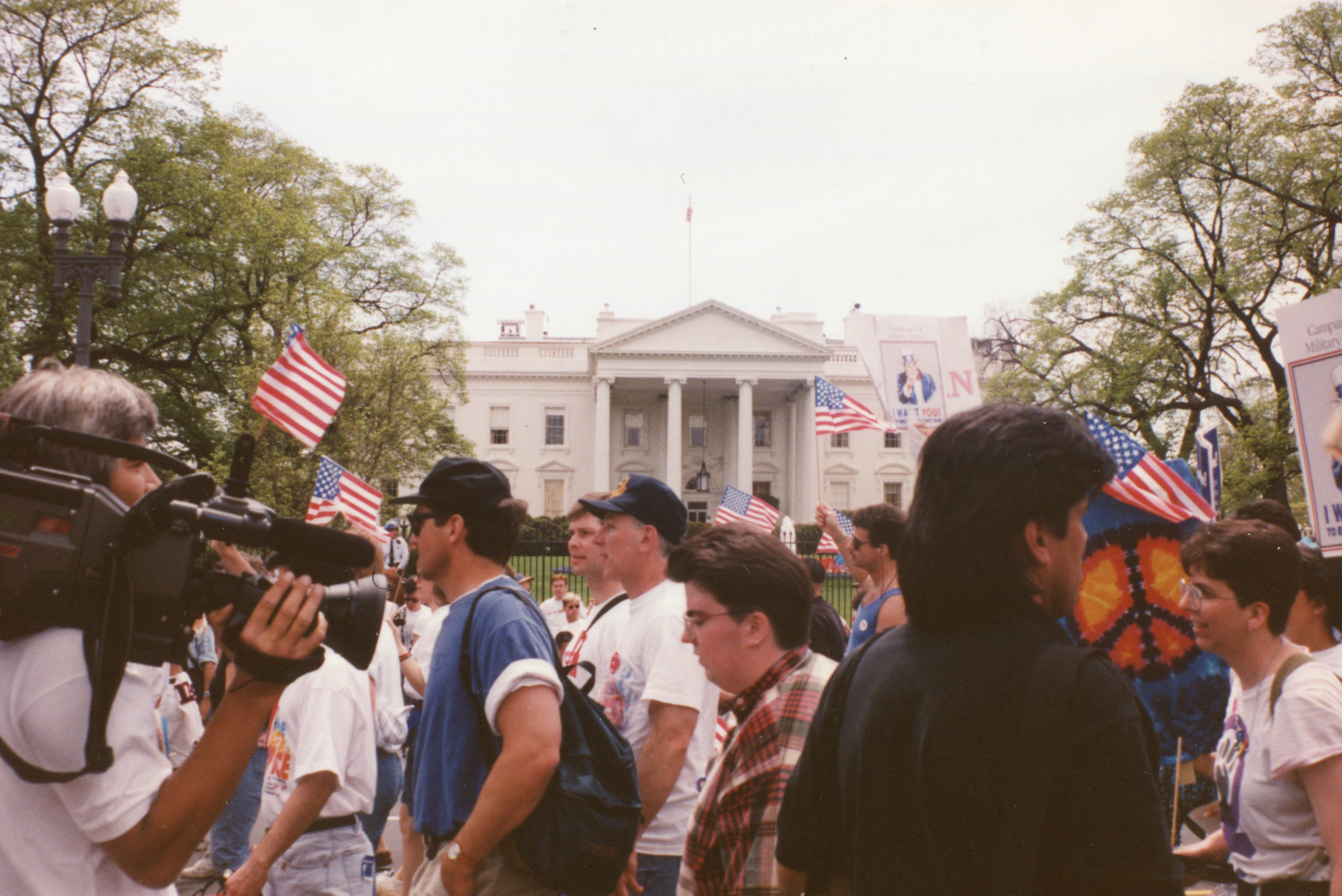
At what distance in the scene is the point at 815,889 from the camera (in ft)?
6.35

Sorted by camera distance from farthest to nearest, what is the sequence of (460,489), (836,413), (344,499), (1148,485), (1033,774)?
(344,499), (836,413), (1148,485), (460,489), (1033,774)

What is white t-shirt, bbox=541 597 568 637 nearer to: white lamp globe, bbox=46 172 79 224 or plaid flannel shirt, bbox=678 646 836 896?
white lamp globe, bbox=46 172 79 224

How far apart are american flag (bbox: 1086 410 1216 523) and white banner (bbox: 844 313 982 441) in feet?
3.69

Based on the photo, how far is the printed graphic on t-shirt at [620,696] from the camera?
11.5ft

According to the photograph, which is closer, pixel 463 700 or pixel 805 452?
pixel 463 700

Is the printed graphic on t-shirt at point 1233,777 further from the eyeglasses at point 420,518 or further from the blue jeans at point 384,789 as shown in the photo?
the blue jeans at point 384,789

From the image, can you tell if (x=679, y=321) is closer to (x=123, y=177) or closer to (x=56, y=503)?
(x=123, y=177)

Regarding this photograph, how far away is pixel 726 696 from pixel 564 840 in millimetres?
2114

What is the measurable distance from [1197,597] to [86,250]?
1186cm

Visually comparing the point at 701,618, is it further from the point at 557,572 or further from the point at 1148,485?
the point at 557,572

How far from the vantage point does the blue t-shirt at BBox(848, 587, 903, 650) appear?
16.6 ft

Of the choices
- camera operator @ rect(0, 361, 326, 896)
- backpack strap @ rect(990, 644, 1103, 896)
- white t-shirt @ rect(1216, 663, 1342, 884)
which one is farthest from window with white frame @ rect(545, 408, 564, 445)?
backpack strap @ rect(990, 644, 1103, 896)

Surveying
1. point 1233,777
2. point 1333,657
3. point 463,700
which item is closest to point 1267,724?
point 1233,777

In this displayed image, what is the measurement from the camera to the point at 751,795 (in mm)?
2387
